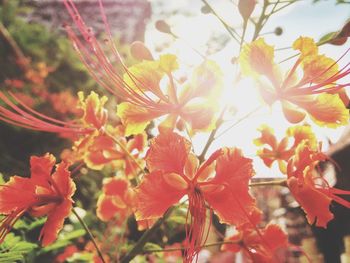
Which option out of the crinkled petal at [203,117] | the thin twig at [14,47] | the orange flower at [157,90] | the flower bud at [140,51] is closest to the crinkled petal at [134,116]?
the orange flower at [157,90]

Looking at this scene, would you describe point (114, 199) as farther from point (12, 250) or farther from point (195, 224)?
point (195, 224)

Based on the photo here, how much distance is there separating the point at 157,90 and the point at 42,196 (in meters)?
0.53

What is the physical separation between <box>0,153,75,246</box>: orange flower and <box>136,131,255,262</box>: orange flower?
282 millimetres

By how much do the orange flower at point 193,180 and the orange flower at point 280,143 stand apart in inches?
24.6

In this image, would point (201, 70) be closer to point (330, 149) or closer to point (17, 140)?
point (330, 149)

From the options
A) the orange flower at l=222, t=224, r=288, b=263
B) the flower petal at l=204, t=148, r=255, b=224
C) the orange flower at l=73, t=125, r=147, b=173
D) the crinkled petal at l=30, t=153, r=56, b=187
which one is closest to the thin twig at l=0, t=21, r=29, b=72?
the orange flower at l=73, t=125, r=147, b=173

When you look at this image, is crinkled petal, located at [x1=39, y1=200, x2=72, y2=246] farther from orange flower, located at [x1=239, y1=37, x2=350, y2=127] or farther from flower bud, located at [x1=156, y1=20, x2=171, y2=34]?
flower bud, located at [x1=156, y1=20, x2=171, y2=34]

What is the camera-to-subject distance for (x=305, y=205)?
3.93 ft

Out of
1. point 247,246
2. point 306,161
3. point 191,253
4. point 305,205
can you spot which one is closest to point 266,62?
point 306,161

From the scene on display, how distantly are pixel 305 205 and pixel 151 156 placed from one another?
0.54 metres

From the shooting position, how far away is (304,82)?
1.30 metres

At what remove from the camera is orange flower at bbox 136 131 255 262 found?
1.04 meters

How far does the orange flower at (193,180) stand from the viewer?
1.04 meters

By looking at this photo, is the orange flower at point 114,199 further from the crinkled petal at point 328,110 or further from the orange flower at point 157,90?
the crinkled petal at point 328,110
